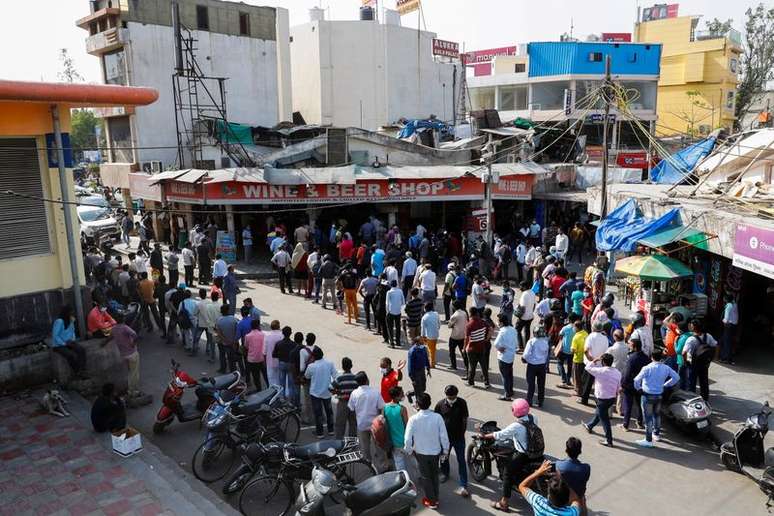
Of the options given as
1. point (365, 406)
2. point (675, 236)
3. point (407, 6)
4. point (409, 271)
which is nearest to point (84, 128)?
point (407, 6)

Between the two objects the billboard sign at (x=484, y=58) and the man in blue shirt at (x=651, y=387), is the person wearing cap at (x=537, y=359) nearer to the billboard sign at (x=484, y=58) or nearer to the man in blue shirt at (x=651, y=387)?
the man in blue shirt at (x=651, y=387)

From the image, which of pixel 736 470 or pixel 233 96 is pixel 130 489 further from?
pixel 233 96

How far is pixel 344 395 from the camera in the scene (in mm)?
8125

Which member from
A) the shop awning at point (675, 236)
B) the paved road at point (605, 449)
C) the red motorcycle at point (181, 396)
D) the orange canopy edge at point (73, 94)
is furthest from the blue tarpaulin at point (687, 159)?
the orange canopy edge at point (73, 94)

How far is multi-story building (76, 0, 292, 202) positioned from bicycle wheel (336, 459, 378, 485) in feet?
68.7

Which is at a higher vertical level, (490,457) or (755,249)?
(755,249)

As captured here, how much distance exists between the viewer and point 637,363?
860cm

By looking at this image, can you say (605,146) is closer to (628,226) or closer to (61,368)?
(628,226)

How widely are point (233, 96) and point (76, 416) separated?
24634 millimetres

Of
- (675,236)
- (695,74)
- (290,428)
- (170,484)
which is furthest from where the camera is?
(695,74)

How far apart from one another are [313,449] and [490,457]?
225 centimetres

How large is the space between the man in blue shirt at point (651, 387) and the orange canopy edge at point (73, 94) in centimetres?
918

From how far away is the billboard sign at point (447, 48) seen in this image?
40562 mm

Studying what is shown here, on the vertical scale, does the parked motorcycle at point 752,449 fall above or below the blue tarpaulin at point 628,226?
below
